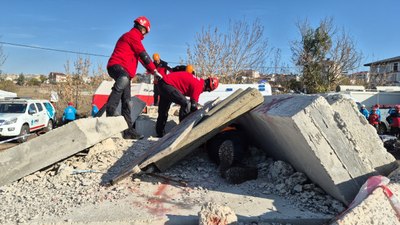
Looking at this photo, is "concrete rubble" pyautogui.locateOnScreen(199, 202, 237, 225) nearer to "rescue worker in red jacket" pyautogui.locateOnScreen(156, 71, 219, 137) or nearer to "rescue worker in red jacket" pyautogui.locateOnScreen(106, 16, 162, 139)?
"rescue worker in red jacket" pyautogui.locateOnScreen(106, 16, 162, 139)

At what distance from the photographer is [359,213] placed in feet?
8.05

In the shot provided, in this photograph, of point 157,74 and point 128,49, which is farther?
point 157,74

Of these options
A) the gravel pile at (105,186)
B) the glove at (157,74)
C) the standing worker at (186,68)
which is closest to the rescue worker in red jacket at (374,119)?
the standing worker at (186,68)

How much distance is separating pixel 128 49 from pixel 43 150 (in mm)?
2149

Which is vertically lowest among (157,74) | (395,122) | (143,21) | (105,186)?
(395,122)

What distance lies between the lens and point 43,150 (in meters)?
4.45

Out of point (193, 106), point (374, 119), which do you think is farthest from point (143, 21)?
point (374, 119)

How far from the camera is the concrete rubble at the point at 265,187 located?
10.3 feet

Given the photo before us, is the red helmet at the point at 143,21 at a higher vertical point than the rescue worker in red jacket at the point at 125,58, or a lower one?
higher

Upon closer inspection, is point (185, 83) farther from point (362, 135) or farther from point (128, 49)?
point (362, 135)

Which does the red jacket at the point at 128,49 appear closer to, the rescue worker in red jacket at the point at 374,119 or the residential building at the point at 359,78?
the rescue worker in red jacket at the point at 374,119

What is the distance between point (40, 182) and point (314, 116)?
10.3 feet

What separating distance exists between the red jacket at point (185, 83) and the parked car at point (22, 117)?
28.5 feet

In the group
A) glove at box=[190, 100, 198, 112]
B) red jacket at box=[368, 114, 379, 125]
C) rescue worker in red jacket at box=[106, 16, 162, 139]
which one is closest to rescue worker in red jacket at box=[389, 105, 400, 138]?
red jacket at box=[368, 114, 379, 125]
